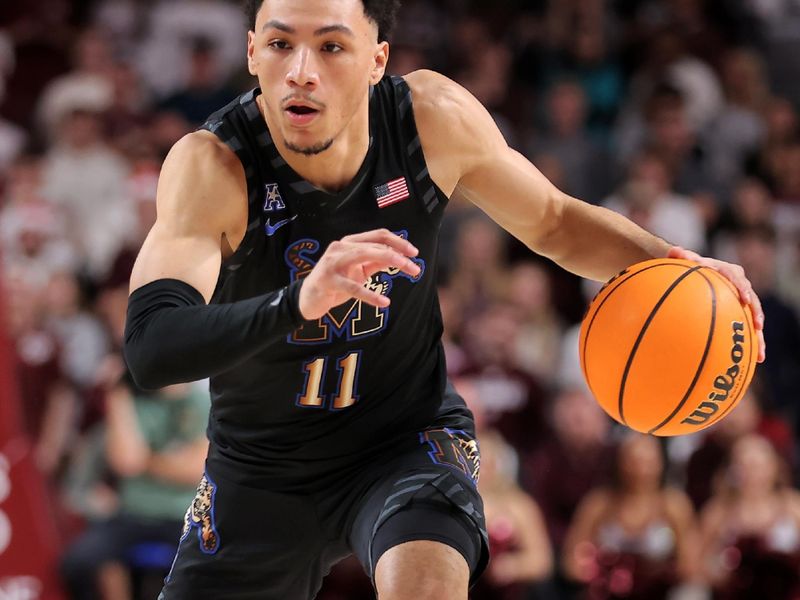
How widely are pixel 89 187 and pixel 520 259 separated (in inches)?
136

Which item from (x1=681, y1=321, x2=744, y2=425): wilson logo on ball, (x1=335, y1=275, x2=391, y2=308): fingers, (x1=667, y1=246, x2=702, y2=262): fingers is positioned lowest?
(x1=681, y1=321, x2=744, y2=425): wilson logo on ball

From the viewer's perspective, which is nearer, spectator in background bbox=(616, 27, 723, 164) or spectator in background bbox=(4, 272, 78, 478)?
spectator in background bbox=(4, 272, 78, 478)

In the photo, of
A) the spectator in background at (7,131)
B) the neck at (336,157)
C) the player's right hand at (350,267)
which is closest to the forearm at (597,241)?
the neck at (336,157)

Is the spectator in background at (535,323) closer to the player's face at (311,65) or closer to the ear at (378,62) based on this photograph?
the ear at (378,62)

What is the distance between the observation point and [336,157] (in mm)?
→ 4082

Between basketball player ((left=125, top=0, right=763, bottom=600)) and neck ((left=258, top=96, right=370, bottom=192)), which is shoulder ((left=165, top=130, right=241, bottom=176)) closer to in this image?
basketball player ((left=125, top=0, right=763, bottom=600))

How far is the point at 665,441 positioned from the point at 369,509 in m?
4.76

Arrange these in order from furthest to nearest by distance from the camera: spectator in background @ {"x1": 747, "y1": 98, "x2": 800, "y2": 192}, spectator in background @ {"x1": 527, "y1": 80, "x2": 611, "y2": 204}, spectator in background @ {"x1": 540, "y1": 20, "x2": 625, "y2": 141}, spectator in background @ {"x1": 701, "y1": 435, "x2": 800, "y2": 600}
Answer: spectator in background @ {"x1": 540, "y1": 20, "x2": 625, "y2": 141}
spectator in background @ {"x1": 527, "y1": 80, "x2": 611, "y2": 204}
spectator in background @ {"x1": 747, "y1": 98, "x2": 800, "y2": 192}
spectator in background @ {"x1": 701, "y1": 435, "x2": 800, "y2": 600}

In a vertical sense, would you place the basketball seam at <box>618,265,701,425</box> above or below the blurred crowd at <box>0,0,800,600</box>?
above

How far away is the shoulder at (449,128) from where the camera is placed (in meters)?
4.20

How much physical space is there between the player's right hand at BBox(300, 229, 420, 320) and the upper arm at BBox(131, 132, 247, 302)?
51 centimetres

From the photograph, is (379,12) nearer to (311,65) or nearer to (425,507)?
(311,65)

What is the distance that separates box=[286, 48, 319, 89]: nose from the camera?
12.4 feet

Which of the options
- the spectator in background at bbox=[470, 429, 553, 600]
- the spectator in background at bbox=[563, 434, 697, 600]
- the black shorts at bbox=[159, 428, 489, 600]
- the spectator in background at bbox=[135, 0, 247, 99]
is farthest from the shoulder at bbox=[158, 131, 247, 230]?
the spectator in background at bbox=[135, 0, 247, 99]
